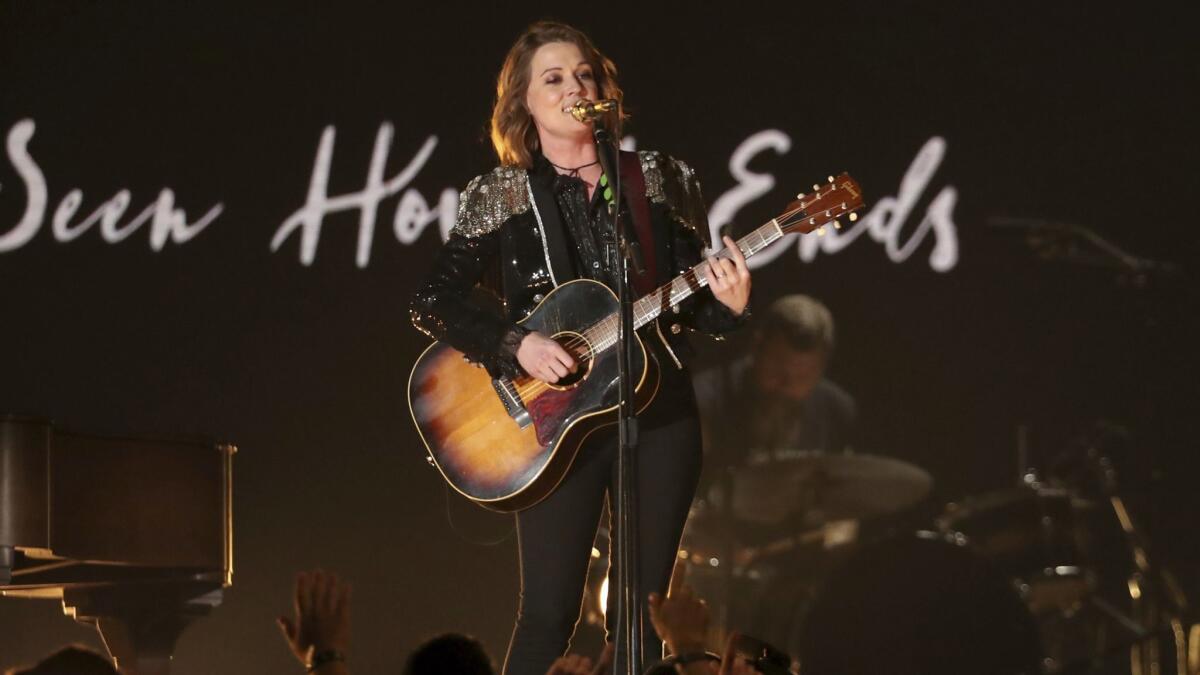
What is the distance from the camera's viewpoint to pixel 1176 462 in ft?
21.7

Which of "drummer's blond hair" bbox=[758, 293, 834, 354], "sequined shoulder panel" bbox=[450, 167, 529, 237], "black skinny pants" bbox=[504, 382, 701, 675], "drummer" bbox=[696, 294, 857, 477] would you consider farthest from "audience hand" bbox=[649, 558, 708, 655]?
"drummer's blond hair" bbox=[758, 293, 834, 354]

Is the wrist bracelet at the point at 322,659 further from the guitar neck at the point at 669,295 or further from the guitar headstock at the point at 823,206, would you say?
the guitar headstock at the point at 823,206

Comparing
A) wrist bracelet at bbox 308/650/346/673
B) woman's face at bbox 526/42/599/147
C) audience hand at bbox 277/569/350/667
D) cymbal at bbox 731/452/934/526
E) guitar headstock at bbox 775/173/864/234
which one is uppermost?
woman's face at bbox 526/42/599/147

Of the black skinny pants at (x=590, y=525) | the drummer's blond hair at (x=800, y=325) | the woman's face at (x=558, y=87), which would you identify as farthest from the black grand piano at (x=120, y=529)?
the drummer's blond hair at (x=800, y=325)

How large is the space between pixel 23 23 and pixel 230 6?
967 mm

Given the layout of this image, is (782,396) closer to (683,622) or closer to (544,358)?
(544,358)

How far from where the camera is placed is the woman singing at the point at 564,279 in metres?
3.48

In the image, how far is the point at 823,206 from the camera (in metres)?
3.62

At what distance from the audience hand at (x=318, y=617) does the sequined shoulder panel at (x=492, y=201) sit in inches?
51.3

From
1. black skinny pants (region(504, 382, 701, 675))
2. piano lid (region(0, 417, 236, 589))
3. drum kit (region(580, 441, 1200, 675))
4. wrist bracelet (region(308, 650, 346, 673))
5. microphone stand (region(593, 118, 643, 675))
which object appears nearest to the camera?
wrist bracelet (region(308, 650, 346, 673))

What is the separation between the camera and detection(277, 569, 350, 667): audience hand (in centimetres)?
255

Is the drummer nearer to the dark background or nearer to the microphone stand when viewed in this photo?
the dark background

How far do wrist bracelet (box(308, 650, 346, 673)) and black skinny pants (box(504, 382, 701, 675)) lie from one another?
0.94 metres

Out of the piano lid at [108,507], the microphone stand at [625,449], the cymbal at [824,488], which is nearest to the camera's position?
the microphone stand at [625,449]
